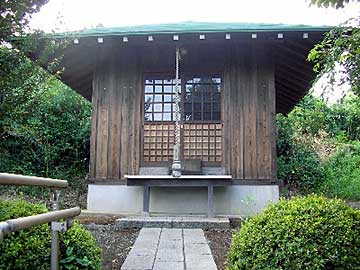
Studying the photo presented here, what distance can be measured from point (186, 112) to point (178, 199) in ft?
5.74

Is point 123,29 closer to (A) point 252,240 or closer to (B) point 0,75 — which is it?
(B) point 0,75

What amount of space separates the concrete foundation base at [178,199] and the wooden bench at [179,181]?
679 millimetres

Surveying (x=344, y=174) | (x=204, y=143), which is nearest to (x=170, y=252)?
(x=204, y=143)

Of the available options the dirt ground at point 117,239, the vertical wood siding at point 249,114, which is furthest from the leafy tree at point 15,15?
the vertical wood siding at point 249,114

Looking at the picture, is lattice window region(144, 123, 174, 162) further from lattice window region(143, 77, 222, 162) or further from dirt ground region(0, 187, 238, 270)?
dirt ground region(0, 187, 238, 270)

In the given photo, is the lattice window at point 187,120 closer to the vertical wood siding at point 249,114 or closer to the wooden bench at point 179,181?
the vertical wood siding at point 249,114

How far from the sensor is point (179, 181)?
6.62m

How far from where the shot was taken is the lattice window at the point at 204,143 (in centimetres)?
750

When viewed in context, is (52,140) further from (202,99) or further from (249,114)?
(249,114)

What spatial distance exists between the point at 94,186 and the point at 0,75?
2.84m

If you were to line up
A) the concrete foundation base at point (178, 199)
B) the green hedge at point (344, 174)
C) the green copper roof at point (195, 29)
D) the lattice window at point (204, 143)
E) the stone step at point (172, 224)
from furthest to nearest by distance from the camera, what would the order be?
the green hedge at point (344, 174) → the lattice window at point (204, 143) → the concrete foundation base at point (178, 199) → the green copper roof at point (195, 29) → the stone step at point (172, 224)

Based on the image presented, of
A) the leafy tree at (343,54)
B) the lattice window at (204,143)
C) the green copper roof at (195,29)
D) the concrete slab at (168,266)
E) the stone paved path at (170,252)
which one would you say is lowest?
the concrete slab at (168,266)

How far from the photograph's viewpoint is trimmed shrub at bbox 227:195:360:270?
2451 millimetres

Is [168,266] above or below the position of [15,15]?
below
